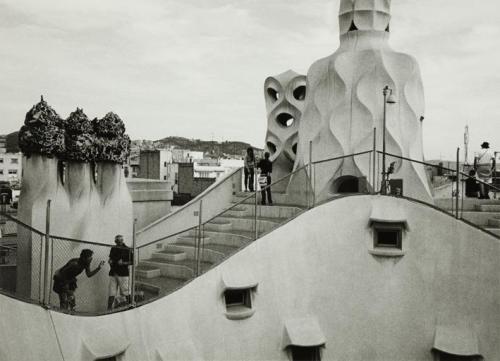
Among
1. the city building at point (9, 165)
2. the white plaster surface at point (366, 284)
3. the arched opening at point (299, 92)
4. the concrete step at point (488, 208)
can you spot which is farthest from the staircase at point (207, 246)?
the city building at point (9, 165)

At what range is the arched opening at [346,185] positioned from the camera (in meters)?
15.4

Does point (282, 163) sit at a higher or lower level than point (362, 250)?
higher

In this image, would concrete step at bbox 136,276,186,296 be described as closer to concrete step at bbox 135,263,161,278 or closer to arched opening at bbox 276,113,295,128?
concrete step at bbox 135,263,161,278

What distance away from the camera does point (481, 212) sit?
1379cm

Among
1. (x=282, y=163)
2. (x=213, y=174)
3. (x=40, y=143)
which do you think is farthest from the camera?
(x=213, y=174)

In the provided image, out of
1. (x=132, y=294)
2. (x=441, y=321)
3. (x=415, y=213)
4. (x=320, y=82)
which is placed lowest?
(x=441, y=321)

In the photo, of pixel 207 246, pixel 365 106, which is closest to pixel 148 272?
pixel 207 246

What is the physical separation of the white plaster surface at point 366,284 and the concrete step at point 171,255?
2.49 m

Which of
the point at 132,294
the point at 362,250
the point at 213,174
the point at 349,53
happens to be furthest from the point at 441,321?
the point at 213,174

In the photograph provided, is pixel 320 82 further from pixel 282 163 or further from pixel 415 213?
pixel 415 213

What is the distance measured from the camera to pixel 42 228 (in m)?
10.2

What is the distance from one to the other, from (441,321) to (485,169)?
33.8 feet

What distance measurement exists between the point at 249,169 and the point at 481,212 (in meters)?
6.62

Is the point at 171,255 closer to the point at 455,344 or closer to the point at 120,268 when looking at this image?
the point at 120,268
